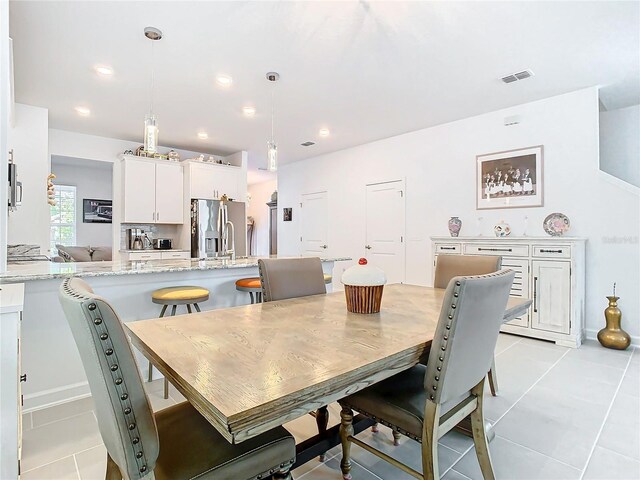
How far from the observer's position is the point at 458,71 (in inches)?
132

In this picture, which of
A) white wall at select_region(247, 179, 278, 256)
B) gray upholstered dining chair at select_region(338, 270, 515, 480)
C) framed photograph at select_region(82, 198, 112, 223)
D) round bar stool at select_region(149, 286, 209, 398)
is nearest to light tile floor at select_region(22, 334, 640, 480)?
gray upholstered dining chair at select_region(338, 270, 515, 480)

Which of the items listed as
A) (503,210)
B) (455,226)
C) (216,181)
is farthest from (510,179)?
(216,181)

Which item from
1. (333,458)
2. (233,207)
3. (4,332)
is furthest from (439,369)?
(233,207)

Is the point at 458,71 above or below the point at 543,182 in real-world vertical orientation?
above

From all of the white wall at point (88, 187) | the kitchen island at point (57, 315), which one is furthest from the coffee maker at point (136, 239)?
the kitchen island at point (57, 315)

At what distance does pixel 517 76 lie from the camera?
3.44 m

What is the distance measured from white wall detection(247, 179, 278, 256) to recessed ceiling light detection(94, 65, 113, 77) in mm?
6342

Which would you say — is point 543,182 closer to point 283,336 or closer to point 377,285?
point 377,285

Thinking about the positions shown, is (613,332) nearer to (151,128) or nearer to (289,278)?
(289,278)

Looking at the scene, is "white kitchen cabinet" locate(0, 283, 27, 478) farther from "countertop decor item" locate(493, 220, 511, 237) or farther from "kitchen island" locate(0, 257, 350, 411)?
"countertop decor item" locate(493, 220, 511, 237)

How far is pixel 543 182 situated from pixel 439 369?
3.71 meters

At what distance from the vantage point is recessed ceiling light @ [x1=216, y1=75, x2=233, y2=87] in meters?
3.45

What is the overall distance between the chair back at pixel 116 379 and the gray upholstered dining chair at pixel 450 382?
2.81ft

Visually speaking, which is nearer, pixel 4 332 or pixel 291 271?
pixel 4 332
